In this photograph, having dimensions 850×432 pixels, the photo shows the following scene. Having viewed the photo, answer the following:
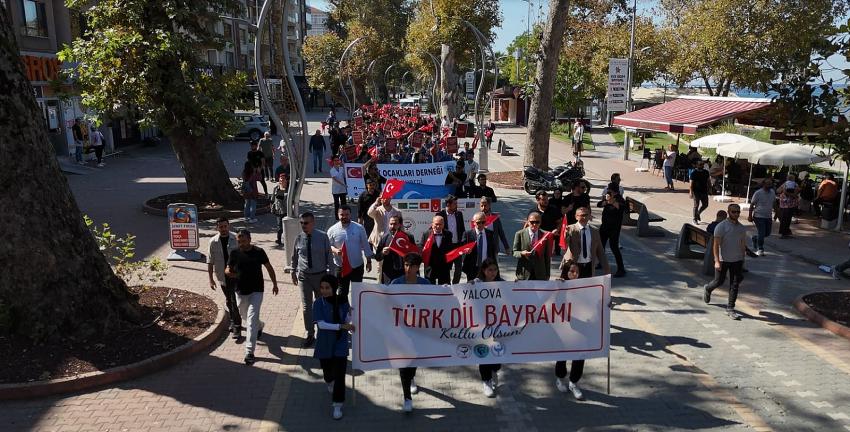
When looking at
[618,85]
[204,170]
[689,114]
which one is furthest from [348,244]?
[618,85]

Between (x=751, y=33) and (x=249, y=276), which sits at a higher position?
(x=751, y=33)

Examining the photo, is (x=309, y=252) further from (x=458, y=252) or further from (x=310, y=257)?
(x=458, y=252)

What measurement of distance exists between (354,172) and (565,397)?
9.56 m

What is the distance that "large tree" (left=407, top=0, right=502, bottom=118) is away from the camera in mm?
38406

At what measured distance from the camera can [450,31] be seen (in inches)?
1523

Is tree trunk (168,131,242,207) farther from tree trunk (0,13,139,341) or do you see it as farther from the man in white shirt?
the man in white shirt

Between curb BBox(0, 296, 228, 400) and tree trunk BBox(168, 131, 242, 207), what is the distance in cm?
944

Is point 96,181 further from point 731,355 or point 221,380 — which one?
point 731,355

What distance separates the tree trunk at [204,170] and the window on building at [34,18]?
12726 millimetres

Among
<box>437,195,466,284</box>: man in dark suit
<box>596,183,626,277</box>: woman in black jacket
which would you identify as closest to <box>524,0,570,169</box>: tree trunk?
<box>596,183,626,277</box>: woman in black jacket

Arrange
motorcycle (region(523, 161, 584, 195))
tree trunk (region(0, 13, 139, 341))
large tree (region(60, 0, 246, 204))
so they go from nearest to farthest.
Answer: tree trunk (region(0, 13, 139, 341)) < large tree (region(60, 0, 246, 204)) < motorcycle (region(523, 161, 584, 195))

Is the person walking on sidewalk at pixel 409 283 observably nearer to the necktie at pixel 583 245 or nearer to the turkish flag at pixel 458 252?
the turkish flag at pixel 458 252

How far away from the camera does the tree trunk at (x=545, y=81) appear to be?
20.7m

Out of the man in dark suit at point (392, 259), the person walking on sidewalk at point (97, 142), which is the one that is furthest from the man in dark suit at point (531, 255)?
the person walking on sidewalk at point (97, 142)
